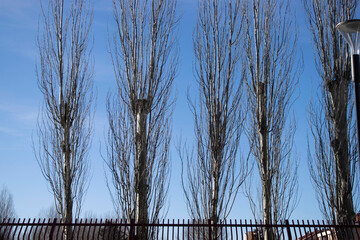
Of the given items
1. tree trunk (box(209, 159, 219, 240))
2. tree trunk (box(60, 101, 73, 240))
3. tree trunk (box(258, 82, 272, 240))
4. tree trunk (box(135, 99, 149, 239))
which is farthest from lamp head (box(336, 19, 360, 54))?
tree trunk (box(60, 101, 73, 240))

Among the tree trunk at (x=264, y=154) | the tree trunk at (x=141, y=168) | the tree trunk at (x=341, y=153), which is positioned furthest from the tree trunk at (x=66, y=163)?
the tree trunk at (x=341, y=153)

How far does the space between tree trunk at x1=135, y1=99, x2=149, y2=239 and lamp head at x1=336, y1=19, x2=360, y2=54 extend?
21.7 feet

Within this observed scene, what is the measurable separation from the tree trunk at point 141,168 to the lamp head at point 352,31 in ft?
21.7

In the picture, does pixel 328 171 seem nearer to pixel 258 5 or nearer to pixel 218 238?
pixel 218 238

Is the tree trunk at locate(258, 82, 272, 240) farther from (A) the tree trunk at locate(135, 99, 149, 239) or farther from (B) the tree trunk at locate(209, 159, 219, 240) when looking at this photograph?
(A) the tree trunk at locate(135, 99, 149, 239)

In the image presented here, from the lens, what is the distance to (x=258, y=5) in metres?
13.8

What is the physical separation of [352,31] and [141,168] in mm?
6824

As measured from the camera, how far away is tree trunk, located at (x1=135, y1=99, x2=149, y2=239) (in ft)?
36.9

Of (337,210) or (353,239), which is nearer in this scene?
(353,239)

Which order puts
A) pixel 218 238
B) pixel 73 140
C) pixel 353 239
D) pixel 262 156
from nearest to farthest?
pixel 353 239 → pixel 218 238 → pixel 262 156 → pixel 73 140

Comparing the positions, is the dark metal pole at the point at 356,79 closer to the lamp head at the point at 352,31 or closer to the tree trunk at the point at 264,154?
the lamp head at the point at 352,31

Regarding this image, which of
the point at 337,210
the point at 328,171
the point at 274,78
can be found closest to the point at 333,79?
the point at 274,78

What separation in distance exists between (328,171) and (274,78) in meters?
3.12

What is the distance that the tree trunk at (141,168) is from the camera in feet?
36.9
